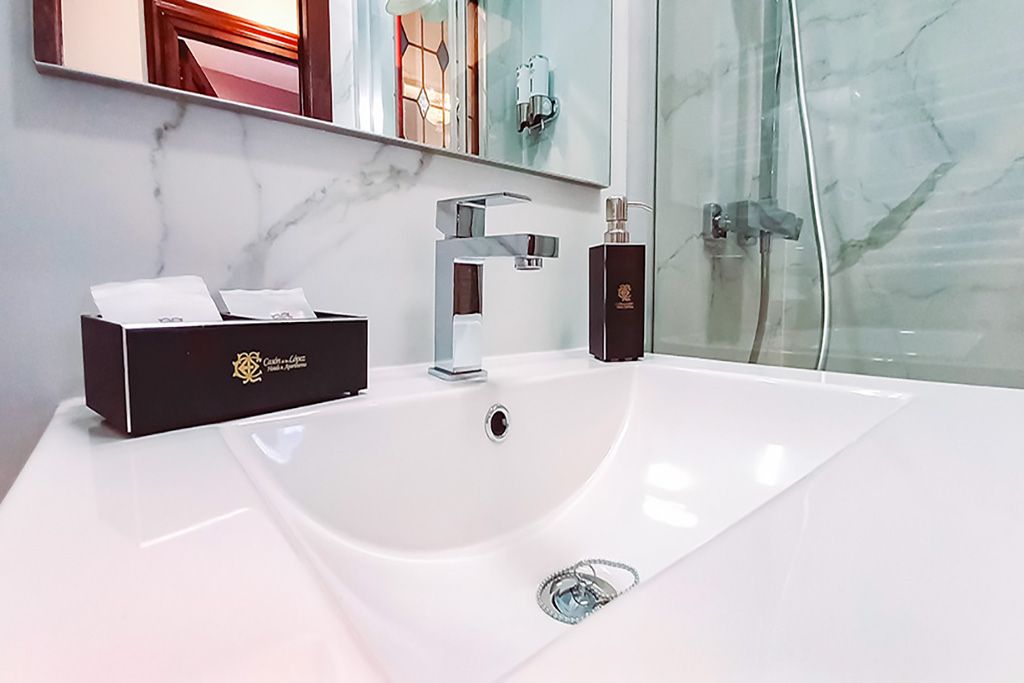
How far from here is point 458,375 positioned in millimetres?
618

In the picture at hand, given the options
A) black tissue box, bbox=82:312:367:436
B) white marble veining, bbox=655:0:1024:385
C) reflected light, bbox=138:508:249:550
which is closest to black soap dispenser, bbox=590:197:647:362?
white marble veining, bbox=655:0:1024:385

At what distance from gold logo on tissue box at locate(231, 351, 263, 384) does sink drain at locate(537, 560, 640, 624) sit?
0.31 metres

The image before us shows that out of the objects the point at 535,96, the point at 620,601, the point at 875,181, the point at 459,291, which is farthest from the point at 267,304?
the point at 875,181

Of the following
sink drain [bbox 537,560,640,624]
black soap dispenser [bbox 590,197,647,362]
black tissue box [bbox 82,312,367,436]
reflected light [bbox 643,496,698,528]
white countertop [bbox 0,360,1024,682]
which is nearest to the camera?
white countertop [bbox 0,360,1024,682]

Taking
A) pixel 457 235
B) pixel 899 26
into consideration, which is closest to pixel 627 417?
pixel 457 235

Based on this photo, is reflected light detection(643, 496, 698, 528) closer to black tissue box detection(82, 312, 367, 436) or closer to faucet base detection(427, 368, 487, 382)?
faucet base detection(427, 368, 487, 382)

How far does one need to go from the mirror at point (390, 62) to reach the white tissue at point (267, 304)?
0.20 m

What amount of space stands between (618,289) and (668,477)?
28cm

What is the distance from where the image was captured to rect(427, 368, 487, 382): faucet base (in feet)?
2.01

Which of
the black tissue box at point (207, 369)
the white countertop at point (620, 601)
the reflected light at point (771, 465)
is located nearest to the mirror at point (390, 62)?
the black tissue box at point (207, 369)

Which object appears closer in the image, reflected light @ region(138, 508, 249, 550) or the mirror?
reflected light @ region(138, 508, 249, 550)

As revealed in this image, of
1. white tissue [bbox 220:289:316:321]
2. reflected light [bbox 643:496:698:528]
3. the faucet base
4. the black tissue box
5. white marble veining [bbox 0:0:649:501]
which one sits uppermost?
white marble veining [bbox 0:0:649:501]

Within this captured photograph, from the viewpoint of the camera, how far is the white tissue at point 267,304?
1.69 feet

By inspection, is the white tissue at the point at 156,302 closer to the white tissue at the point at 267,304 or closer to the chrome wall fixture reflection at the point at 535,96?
the white tissue at the point at 267,304
